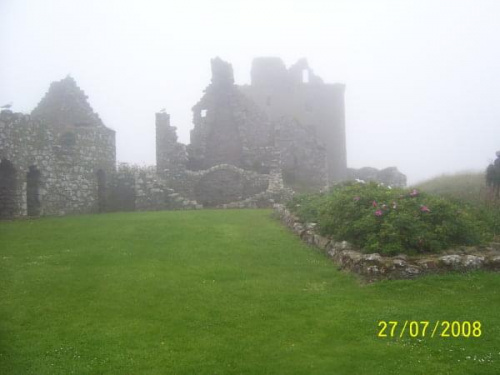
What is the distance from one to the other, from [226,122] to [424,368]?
31.0 metres

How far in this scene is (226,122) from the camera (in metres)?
37.2

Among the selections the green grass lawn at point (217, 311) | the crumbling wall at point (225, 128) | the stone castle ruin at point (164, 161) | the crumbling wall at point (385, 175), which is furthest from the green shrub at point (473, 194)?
the crumbling wall at point (225, 128)

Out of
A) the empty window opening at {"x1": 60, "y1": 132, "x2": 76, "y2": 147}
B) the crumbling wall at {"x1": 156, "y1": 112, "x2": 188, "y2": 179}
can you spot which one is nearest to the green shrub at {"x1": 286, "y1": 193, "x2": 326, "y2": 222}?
the empty window opening at {"x1": 60, "y1": 132, "x2": 76, "y2": 147}

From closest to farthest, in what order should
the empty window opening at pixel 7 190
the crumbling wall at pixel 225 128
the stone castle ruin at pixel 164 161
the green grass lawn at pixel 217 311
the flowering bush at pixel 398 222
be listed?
the green grass lawn at pixel 217 311 → the flowering bush at pixel 398 222 → the empty window opening at pixel 7 190 → the stone castle ruin at pixel 164 161 → the crumbling wall at pixel 225 128

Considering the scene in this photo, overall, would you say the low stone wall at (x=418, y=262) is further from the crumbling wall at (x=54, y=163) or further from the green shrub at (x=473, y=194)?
the crumbling wall at (x=54, y=163)

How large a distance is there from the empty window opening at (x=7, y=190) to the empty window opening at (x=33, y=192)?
4.44 ft

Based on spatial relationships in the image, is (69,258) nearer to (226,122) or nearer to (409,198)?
(409,198)

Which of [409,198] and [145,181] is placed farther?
[145,181]

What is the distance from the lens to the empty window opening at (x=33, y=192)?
71.2 ft

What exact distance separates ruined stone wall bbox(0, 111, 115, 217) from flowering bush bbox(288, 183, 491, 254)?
1257cm

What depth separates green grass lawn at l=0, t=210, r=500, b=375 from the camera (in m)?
7.53

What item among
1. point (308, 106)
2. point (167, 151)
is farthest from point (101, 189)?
point (308, 106)

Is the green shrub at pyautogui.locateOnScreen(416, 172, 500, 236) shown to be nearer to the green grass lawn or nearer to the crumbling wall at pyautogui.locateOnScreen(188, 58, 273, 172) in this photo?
the green grass lawn

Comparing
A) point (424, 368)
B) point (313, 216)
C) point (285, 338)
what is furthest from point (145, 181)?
point (424, 368)
